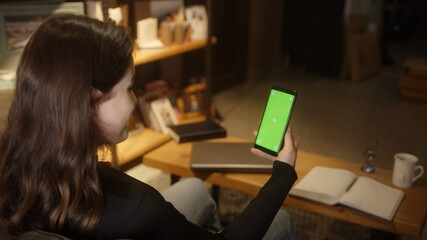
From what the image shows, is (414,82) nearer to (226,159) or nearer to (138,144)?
(138,144)

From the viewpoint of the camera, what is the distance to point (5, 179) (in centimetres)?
86

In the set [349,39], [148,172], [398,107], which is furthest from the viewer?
[349,39]

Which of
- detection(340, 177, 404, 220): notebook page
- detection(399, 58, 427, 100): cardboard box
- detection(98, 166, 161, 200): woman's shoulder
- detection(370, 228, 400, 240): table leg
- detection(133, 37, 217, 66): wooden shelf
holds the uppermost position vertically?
detection(98, 166, 161, 200): woman's shoulder

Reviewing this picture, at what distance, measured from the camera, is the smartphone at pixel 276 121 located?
1387mm

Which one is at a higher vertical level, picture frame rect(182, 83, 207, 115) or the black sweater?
the black sweater

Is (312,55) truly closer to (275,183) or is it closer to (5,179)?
(275,183)

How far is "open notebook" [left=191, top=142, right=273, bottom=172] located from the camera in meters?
1.69

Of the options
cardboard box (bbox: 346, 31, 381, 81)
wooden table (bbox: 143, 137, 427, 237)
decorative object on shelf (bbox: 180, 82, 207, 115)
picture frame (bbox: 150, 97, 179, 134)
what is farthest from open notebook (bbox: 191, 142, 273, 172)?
cardboard box (bbox: 346, 31, 381, 81)

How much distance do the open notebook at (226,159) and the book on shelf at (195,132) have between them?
13 cm

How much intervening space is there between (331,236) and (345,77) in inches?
139

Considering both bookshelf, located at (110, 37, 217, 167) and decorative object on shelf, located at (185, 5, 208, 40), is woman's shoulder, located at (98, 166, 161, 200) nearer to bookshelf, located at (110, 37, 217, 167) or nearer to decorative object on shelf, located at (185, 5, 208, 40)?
bookshelf, located at (110, 37, 217, 167)

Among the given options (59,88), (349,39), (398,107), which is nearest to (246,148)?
(59,88)

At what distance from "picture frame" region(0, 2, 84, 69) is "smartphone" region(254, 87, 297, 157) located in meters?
1.14

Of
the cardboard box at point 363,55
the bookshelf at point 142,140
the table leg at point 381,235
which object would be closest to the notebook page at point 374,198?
the table leg at point 381,235
